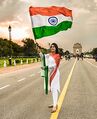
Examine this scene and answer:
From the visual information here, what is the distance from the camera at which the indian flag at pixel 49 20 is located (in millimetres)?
10734

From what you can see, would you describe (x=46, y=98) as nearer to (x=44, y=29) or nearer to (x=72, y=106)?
(x=72, y=106)

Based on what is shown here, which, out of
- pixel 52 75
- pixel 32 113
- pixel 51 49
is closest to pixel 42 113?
pixel 32 113

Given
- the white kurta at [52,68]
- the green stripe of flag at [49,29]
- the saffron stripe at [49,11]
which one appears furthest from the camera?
the saffron stripe at [49,11]

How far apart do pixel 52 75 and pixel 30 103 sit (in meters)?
2.05

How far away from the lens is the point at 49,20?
11.0m

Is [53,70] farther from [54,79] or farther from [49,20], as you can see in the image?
[49,20]

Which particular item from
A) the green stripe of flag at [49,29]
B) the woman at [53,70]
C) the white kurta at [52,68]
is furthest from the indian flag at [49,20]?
the white kurta at [52,68]

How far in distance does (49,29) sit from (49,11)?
1.76ft

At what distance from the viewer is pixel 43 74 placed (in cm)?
1023

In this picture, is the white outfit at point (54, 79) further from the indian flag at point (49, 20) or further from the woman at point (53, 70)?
the indian flag at point (49, 20)

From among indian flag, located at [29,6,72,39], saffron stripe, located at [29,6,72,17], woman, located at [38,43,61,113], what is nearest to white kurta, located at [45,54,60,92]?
woman, located at [38,43,61,113]

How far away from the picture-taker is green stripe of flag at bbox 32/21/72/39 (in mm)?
10711

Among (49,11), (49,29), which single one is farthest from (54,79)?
(49,11)

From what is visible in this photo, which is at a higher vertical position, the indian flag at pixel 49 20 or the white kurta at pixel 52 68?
the indian flag at pixel 49 20
